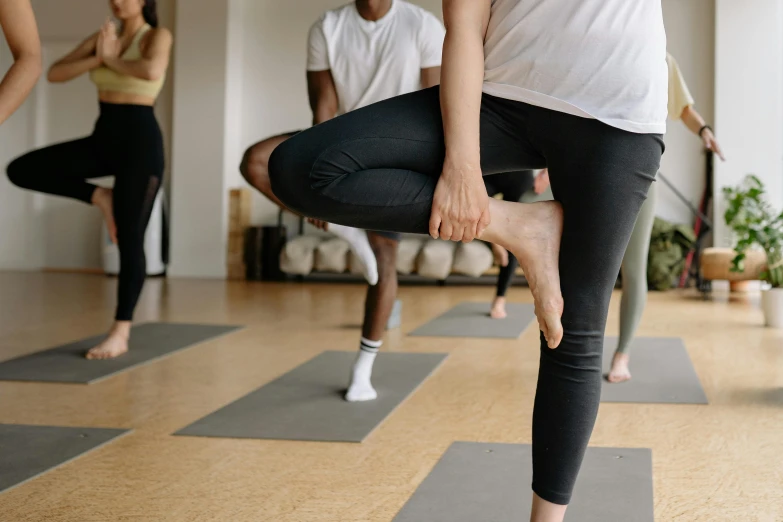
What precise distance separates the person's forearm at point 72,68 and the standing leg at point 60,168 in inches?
12.0

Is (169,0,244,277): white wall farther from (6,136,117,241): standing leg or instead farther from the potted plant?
the potted plant

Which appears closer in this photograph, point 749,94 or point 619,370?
point 619,370

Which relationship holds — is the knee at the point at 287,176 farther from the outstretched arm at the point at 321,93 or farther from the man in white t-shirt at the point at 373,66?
the outstretched arm at the point at 321,93

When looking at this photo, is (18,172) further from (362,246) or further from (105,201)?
(362,246)

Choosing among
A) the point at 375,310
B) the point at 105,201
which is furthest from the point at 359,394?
the point at 105,201

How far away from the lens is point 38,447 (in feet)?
7.70

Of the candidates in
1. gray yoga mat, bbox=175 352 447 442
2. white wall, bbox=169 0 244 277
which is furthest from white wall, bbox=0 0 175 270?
gray yoga mat, bbox=175 352 447 442

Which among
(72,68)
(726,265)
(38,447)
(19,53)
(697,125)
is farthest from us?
(726,265)

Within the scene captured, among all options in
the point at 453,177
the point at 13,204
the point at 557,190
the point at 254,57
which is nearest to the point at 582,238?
the point at 557,190

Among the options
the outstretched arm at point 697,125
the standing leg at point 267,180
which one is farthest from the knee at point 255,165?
the outstretched arm at point 697,125

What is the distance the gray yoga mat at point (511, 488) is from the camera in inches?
72.2

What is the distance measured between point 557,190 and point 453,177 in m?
0.19

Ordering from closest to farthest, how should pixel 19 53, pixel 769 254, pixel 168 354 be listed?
pixel 19 53 → pixel 168 354 → pixel 769 254

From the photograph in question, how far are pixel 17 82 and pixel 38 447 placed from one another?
0.96 m
